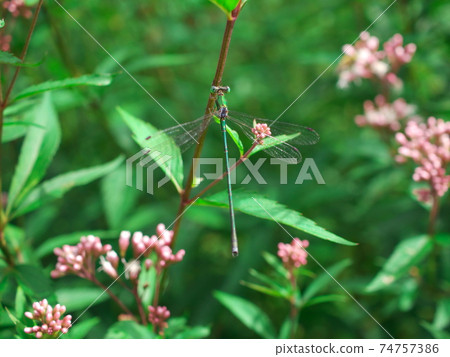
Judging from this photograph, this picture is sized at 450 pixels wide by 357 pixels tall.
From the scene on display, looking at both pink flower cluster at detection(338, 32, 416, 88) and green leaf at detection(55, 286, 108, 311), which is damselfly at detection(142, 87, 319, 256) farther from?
pink flower cluster at detection(338, 32, 416, 88)

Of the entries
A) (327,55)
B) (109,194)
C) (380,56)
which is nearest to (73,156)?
(109,194)

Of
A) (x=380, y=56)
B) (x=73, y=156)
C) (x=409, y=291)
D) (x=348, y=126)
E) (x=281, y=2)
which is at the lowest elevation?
(x=409, y=291)

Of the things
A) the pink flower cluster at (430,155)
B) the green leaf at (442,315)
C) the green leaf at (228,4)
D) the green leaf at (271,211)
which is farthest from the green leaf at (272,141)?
the green leaf at (442,315)

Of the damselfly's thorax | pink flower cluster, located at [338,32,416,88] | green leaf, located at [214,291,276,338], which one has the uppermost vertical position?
pink flower cluster, located at [338,32,416,88]

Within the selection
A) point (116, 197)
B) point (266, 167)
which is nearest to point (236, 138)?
point (116, 197)

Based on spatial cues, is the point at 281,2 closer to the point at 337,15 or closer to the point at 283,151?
the point at 337,15

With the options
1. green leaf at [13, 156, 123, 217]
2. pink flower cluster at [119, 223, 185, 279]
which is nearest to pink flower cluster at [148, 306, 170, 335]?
pink flower cluster at [119, 223, 185, 279]

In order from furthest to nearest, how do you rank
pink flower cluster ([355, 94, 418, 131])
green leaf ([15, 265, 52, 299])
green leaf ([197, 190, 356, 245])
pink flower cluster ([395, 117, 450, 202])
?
pink flower cluster ([355, 94, 418, 131])
pink flower cluster ([395, 117, 450, 202])
green leaf ([15, 265, 52, 299])
green leaf ([197, 190, 356, 245])
